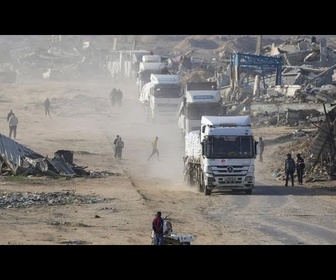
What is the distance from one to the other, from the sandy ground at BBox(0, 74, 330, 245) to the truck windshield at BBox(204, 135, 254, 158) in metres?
1.71

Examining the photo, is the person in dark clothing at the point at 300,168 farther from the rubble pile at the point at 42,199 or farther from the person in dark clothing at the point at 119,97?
the person in dark clothing at the point at 119,97

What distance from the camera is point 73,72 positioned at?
101938 millimetres

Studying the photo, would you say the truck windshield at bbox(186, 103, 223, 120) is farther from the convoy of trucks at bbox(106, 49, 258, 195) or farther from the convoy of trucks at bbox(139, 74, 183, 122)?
the convoy of trucks at bbox(139, 74, 183, 122)

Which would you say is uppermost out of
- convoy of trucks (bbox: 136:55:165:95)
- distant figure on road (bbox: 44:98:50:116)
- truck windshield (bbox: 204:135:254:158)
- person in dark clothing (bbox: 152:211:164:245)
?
convoy of trucks (bbox: 136:55:165:95)

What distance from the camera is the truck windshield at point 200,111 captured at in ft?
140

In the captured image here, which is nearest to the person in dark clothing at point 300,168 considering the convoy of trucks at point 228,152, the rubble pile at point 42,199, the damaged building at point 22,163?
the convoy of trucks at point 228,152

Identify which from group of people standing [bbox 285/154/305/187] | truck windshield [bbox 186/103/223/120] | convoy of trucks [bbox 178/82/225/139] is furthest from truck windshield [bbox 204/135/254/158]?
truck windshield [bbox 186/103/223/120]

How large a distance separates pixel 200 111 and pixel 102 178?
8.96 metres

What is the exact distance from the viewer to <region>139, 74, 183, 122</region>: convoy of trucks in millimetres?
53719

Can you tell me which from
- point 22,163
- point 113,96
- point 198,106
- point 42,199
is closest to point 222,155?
point 42,199

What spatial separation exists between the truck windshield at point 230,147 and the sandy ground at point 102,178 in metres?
1.71

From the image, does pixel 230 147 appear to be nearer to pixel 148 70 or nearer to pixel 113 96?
pixel 148 70

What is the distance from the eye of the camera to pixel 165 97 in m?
53.7

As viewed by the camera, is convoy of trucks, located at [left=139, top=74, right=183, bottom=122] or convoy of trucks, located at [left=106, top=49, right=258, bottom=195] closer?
convoy of trucks, located at [left=106, top=49, right=258, bottom=195]
